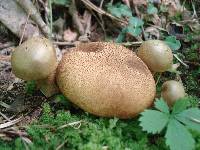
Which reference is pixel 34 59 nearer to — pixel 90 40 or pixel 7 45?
pixel 7 45

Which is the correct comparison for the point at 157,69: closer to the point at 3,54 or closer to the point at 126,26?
the point at 126,26

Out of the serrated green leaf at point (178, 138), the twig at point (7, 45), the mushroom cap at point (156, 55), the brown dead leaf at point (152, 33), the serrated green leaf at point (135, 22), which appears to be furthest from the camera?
the brown dead leaf at point (152, 33)

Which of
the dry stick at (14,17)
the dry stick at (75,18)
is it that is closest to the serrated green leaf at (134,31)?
the dry stick at (75,18)

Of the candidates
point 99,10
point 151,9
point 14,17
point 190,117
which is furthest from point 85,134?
point 151,9

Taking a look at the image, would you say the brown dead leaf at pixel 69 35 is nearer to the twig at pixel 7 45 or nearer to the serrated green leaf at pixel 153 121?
the twig at pixel 7 45

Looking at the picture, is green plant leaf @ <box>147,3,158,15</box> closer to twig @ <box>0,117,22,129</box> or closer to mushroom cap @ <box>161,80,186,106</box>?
mushroom cap @ <box>161,80,186,106</box>

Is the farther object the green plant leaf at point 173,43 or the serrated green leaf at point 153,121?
the green plant leaf at point 173,43

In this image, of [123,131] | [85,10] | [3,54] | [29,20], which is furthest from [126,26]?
[123,131]
